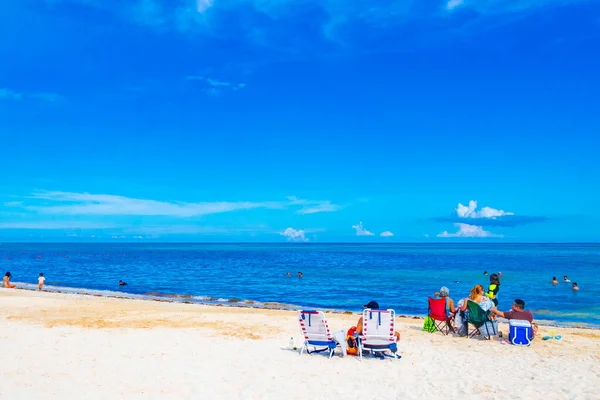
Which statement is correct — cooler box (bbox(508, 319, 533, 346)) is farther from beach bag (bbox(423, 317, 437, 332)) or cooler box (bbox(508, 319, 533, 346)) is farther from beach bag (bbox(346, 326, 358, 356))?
beach bag (bbox(346, 326, 358, 356))

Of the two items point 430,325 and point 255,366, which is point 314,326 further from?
point 430,325

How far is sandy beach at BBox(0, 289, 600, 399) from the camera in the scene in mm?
8047

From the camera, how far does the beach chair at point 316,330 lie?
1070cm

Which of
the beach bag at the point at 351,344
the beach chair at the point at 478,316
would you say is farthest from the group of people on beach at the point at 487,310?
the beach bag at the point at 351,344

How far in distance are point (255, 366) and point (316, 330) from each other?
5.92ft

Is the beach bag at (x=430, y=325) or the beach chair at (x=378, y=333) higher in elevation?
the beach chair at (x=378, y=333)

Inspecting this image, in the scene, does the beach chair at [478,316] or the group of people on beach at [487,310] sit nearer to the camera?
the beach chair at [478,316]

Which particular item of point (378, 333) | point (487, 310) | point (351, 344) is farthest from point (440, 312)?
point (351, 344)

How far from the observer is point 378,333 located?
1064 cm

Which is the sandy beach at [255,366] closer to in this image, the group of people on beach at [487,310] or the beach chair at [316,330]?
the beach chair at [316,330]

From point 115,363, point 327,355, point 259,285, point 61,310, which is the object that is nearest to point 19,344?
point 115,363

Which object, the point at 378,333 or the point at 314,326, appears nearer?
the point at 378,333

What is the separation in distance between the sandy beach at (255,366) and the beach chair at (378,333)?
356 millimetres

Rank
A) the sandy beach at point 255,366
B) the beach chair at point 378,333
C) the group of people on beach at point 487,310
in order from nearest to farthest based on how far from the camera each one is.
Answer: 1. the sandy beach at point 255,366
2. the beach chair at point 378,333
3. the group of people on beach at point 487,310
